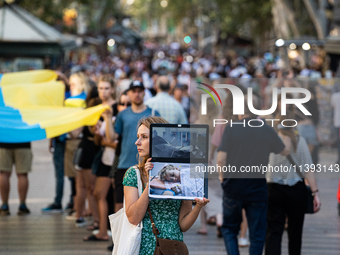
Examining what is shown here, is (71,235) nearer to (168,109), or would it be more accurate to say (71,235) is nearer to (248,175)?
(168,109)

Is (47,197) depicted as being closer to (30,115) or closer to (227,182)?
(30,115)

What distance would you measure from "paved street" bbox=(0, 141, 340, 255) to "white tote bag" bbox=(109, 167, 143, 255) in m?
2.67

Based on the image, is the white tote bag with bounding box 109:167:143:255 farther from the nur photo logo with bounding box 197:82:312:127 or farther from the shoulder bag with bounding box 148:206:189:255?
the nur photo logo with bounding box 197:82:312:127

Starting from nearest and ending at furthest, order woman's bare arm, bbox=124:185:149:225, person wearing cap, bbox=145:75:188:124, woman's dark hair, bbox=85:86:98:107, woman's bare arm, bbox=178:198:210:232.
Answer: woman's bare arm, bbox=124:185:149:225 → woman's bare arm, bbox=178:198:210:232 → woman's dark hair, bbox=85:86:98:107 → person wearing cap, bbox=145:75:188:124

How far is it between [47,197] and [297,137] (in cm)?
534

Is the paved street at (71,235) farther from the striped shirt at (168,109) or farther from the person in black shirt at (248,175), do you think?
the striped shirt at (168,109)

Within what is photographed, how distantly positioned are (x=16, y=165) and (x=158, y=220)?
5.09 meters

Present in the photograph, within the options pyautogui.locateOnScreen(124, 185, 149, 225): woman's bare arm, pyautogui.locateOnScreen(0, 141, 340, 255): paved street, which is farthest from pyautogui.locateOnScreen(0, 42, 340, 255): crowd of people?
pyautogui.locateOnScreen(0, 141, 340, 255): paved street

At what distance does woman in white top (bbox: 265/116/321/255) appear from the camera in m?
5.52

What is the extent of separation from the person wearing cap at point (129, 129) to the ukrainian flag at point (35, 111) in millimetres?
446

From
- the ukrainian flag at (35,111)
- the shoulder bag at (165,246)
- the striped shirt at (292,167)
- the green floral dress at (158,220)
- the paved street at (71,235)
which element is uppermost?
the ukrainian flag at (35,111)

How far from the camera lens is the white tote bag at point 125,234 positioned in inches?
143

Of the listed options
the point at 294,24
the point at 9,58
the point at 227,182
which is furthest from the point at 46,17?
the point at 227,182

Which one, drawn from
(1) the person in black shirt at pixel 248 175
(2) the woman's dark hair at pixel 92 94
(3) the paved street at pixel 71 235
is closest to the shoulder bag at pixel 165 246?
(1) the person in black shirt at pixel 248 175
